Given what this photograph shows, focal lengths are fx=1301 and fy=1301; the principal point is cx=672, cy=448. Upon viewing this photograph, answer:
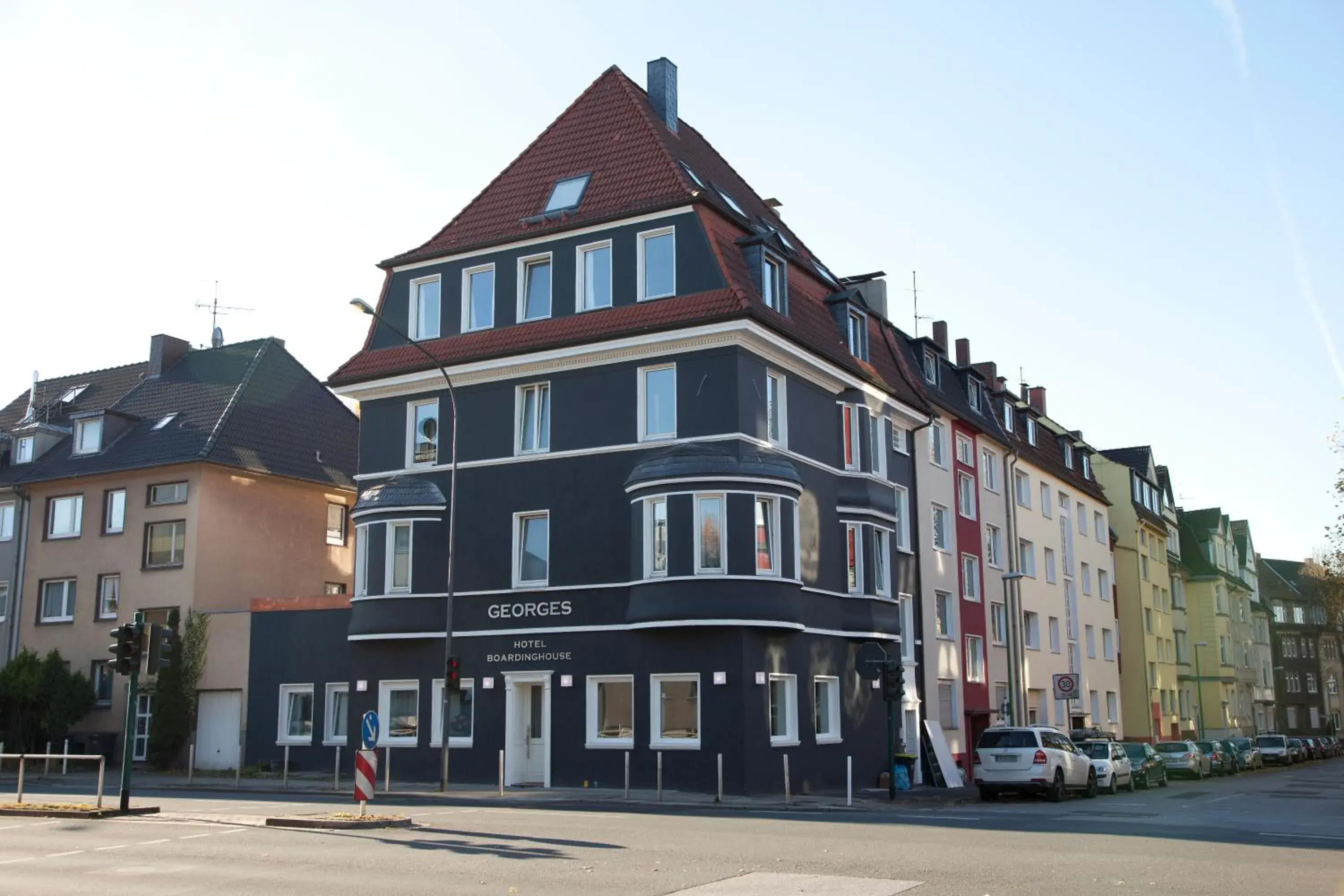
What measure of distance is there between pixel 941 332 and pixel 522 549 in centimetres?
2609

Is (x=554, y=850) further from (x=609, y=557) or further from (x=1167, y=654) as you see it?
(x=1167, y=654)

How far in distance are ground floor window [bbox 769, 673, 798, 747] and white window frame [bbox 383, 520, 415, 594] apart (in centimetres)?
935

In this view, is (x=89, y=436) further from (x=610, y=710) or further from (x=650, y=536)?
(x=650, y=536)

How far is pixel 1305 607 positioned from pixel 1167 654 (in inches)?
1876

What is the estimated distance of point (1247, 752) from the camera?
54.4 m

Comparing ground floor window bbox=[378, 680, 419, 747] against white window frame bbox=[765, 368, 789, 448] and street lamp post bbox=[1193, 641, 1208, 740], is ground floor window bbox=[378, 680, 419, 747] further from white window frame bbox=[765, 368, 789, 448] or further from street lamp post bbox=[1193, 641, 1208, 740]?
street lamp post bbox=[1193, 641, 1208, 740]

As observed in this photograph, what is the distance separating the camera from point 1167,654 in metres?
66.5

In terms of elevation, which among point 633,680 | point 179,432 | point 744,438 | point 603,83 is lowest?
point 633,680

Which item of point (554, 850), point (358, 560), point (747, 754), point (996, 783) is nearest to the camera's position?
point (554, 850)

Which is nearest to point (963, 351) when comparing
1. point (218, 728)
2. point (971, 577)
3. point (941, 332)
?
point (941, 332)

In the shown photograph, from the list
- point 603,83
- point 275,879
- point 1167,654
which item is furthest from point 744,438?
point 1167,654

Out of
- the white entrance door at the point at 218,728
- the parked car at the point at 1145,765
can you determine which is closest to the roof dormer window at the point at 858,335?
the parked car at the point at 1145,765

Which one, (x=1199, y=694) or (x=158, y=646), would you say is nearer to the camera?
(x=158, y=646)

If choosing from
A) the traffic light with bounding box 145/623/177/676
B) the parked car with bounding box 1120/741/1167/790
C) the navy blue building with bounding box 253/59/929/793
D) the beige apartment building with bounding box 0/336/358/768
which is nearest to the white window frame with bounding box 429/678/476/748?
the navy blue building with bounding box 253/59/929/793
